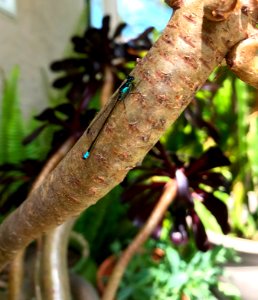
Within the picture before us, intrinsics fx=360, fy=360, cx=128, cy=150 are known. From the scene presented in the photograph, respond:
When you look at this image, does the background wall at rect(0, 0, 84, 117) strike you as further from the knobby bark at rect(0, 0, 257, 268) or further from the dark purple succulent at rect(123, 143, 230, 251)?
the knobby bark at rect(0, 0, 257, 268)

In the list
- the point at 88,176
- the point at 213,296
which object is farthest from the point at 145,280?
the point at 88,176

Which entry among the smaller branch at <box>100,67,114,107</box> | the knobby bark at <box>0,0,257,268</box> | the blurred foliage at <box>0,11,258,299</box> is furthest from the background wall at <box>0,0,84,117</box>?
the knobby bark at <box>0,0,257,268</box>

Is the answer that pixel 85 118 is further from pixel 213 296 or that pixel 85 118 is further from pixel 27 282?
pixel 213 296

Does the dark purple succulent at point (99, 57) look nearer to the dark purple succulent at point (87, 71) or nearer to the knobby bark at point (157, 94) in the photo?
the dark purple succulent at point (87, 71)

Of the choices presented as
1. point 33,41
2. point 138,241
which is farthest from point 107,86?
point 33,41

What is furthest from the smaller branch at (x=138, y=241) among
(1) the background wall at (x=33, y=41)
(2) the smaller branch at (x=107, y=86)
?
(1) the background wall at (x=33, y=41)

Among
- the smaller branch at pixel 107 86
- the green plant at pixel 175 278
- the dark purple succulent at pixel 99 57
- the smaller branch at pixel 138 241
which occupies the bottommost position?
the green plant at pixel 175 278
